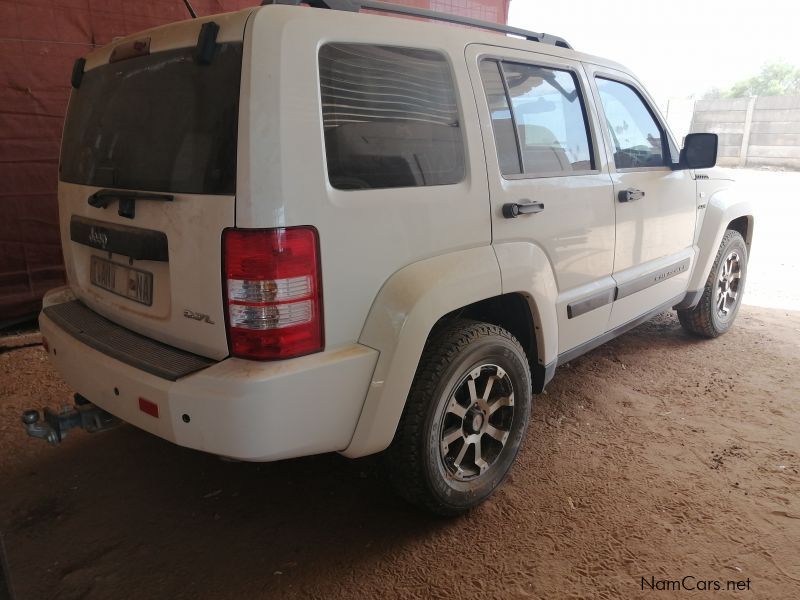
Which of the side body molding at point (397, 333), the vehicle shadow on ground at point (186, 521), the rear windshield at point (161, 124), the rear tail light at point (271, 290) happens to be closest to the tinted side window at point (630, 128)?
the side body molding at point (397, 333)

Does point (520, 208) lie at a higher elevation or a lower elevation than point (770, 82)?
lower

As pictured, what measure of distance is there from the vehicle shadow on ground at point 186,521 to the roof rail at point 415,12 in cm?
184

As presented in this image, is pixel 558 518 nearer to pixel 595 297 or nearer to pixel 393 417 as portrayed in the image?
pixel 393 417

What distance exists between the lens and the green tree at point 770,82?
28.4 m

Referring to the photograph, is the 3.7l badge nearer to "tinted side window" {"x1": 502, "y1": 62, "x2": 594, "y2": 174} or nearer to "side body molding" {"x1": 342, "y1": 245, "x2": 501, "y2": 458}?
"side body molding" {"x1": 342, "y1": 245, "x2": 501, "y2": 458}

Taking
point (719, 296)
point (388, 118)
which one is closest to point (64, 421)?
point (388, 118)

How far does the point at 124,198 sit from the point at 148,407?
74 centimetres

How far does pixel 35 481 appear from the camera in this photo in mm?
2660

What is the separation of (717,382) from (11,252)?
5.15 meters

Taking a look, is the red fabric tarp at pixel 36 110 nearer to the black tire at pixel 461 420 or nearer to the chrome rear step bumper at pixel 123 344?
the chrome rear step bumper at pixel 123 344

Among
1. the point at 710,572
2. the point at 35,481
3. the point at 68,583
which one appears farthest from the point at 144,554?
the point at 710,572

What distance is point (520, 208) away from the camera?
2369 millimetres

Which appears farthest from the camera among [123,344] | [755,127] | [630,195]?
[755,127]

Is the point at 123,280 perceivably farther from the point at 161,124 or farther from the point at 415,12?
the point at 415,12
